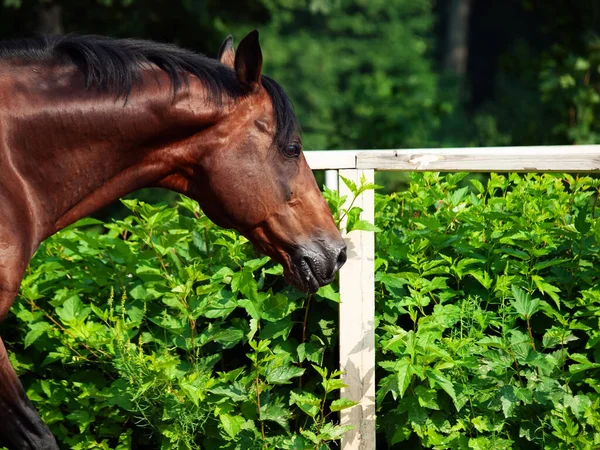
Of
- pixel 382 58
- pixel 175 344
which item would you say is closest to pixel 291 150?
pixel 175 344

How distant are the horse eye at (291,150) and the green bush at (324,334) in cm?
40

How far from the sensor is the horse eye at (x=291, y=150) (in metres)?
3.61

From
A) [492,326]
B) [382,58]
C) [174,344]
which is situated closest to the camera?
[492,326]

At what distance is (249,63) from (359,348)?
1.23 meters

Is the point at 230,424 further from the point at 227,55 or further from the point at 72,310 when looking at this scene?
the point at 227,55

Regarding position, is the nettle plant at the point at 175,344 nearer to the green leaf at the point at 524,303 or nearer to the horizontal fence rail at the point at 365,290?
the horizontal fence rail at the point at 365,290

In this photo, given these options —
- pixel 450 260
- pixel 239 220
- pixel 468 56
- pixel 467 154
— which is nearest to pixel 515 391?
pixel 450 260

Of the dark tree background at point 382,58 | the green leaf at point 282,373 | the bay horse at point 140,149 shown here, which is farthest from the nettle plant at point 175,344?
the dark tree background at point 382,58

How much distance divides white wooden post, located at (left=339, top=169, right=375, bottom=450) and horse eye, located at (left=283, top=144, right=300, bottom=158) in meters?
0.55

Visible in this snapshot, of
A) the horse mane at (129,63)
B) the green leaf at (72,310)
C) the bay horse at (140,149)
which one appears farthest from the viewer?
the green leaf at (72,310)

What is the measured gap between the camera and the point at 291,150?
3617mm

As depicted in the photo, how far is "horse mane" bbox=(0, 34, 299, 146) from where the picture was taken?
11.3 ft

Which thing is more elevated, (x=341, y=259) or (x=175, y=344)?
(x=341, y=259)

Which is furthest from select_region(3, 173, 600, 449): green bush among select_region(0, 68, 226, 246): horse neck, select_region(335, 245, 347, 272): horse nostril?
select_region(0, 68, 226, 246): horse neck
